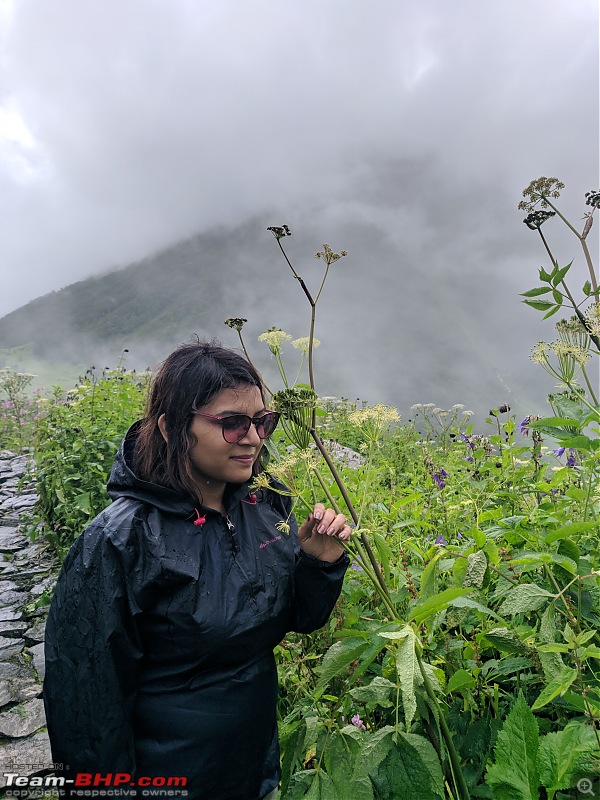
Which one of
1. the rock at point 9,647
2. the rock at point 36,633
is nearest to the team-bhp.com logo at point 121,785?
the rock at point 9,647

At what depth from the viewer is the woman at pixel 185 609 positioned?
1747mm

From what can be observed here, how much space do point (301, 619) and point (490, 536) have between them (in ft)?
2.38

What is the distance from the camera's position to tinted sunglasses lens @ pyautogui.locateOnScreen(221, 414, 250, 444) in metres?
1.89

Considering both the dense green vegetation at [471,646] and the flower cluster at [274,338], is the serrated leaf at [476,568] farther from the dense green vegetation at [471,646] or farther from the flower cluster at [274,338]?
the flower cluster at [274,338]

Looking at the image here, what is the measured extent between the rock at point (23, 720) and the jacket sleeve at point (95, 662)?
175 cm

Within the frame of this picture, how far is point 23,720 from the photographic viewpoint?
131 inches

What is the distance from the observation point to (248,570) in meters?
1.92

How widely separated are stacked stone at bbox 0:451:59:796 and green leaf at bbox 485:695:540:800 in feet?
8.54

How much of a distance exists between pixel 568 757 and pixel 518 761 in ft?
0.35

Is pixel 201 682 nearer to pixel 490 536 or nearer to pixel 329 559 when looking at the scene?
pixel 329 559

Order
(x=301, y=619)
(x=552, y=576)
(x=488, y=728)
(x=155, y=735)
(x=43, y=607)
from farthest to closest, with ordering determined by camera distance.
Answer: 1. (x=43, y=607)
2. (x=301, y=619)
3. (x=155, y=735)
4. (x=488, y=728)
5. (x=552, y=576)

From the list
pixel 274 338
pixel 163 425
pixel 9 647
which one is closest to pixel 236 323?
pixel 274 338

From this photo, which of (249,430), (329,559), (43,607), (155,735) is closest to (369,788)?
(329,559)

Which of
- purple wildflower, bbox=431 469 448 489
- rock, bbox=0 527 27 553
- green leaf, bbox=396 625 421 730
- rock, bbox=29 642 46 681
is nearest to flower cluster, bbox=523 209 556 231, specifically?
green leaf, bbox=396 625 421 730
